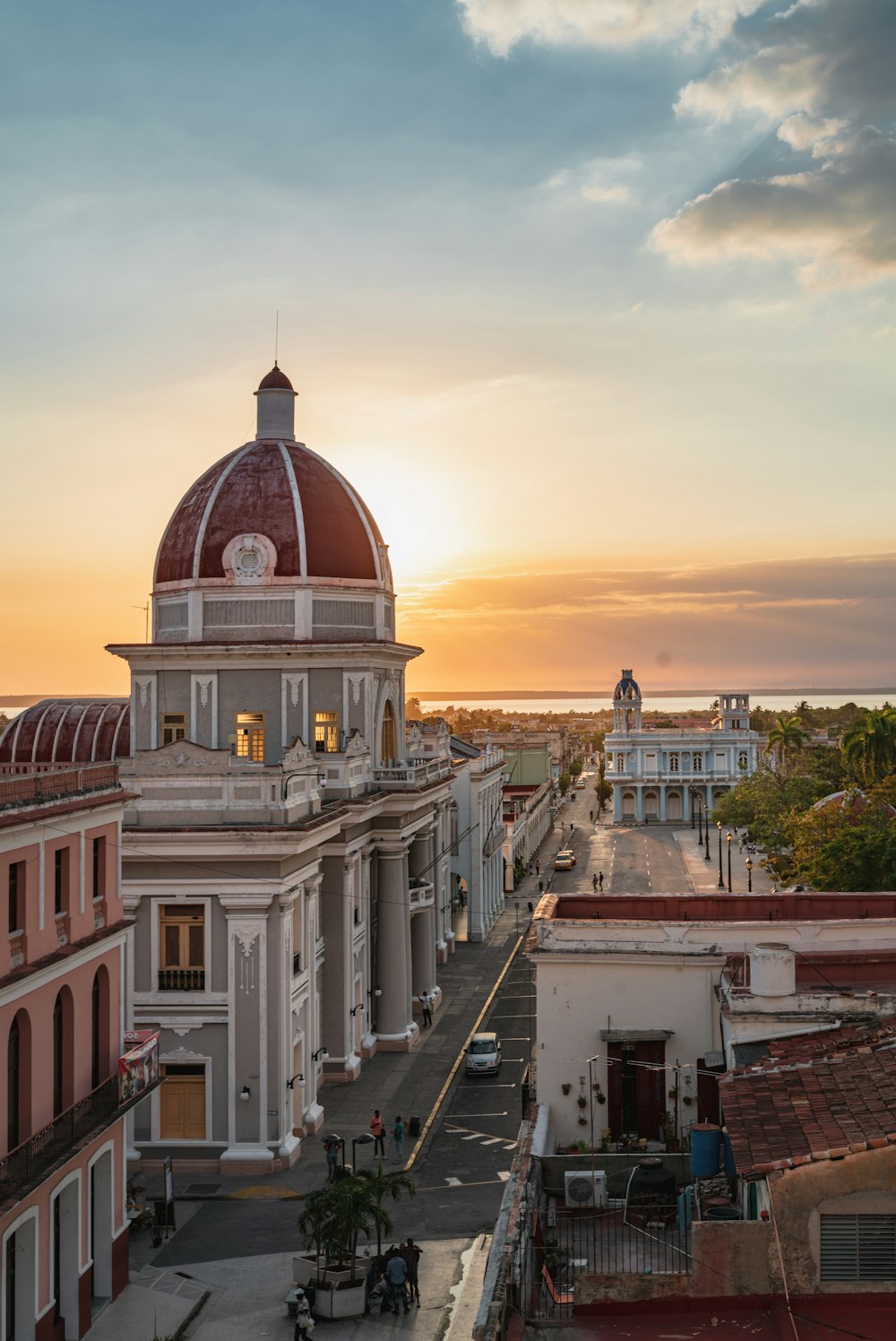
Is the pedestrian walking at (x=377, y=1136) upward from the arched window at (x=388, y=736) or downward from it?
downward

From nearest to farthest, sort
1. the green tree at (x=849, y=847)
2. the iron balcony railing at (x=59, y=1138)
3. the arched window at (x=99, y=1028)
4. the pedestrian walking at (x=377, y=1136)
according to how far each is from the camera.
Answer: the iron balcony railing at (x=59, y=1138) → the arched window at (x=99, y=1028) → the pedestrian walking at (x=377, y=1136) → the green tree at (x=849, y=847)

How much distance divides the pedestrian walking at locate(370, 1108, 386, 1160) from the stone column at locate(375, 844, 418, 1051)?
34.1ft

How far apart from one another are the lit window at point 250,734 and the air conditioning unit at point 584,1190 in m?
28.9

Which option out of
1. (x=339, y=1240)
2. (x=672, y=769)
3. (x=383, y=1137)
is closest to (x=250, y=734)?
(x=383, y=1137)

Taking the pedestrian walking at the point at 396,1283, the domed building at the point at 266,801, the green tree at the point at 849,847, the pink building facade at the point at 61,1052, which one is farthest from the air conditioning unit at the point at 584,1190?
the green tree at the point at 849,847

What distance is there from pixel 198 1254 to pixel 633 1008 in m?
13.3

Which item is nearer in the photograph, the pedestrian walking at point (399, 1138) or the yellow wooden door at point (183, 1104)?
the yellow wooden door at point (183, 1104)

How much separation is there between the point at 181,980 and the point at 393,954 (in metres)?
14.2

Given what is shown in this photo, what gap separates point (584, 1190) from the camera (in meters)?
19.3

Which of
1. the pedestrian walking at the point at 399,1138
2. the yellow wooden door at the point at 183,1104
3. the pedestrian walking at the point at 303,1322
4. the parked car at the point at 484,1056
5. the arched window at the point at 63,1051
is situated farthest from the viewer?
the parked car at the point at 484,1056

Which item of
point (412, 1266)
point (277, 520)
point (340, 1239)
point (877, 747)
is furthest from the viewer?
point (877, 747)

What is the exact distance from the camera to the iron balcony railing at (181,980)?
1412 inches

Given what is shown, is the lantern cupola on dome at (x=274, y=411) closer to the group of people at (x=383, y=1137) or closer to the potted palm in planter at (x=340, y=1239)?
the group of people at (x=383, y=1137)

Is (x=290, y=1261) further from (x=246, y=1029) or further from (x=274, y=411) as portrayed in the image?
(x=274, y=411)
